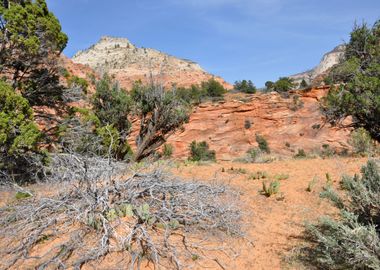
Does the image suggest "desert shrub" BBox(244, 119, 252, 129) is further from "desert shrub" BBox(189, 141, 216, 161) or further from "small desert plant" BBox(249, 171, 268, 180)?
"small desert plant" BBox(249, 171, 268, 180)

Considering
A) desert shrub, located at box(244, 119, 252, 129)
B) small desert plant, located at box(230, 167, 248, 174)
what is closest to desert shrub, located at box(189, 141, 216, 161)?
desert shrub, located at box(244, 119, 252, 129)

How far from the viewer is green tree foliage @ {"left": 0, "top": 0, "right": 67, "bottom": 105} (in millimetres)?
8906

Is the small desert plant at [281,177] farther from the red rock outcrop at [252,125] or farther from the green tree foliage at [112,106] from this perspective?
the red rock outcrop at [252,125]

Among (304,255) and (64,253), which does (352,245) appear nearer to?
(304,255)

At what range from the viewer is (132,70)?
2334 inches

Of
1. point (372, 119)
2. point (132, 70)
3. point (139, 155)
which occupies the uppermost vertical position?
point (132, 70)

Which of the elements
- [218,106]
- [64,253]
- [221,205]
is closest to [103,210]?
[64,253]

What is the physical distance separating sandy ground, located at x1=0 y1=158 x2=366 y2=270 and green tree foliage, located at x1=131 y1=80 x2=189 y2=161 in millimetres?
5269

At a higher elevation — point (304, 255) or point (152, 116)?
point (152, 116)

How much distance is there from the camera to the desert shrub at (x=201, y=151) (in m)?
29.0

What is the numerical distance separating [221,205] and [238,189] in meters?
1.55

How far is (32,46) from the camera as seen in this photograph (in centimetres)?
904

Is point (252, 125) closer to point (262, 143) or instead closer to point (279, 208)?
point (262, 143)

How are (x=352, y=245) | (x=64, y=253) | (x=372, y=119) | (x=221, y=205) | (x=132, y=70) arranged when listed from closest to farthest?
(x=352, y=245), (x=64, y=253), (x=221, y=205), (x=372, y=119), (x=132, y=70)
